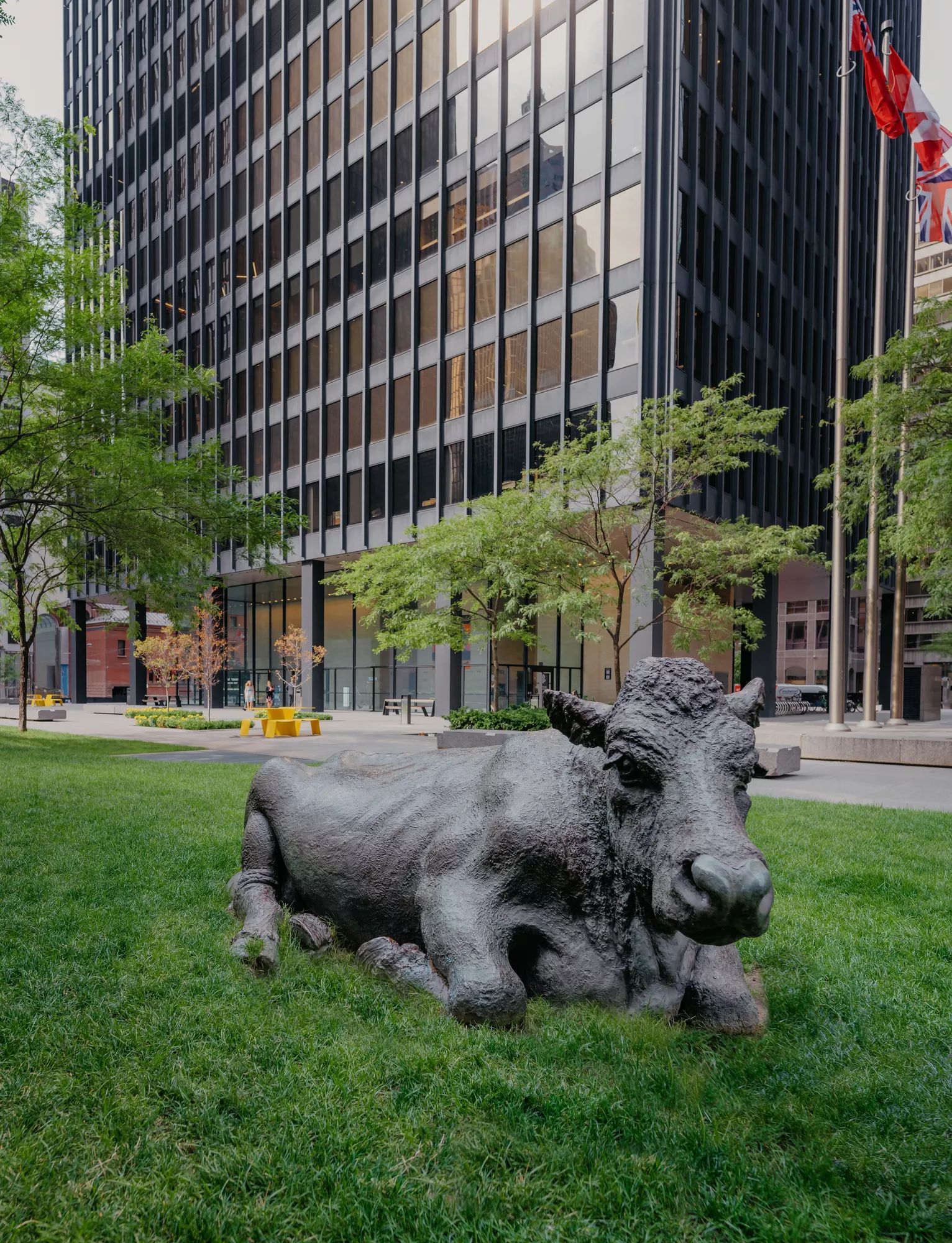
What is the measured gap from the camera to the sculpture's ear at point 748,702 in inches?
106

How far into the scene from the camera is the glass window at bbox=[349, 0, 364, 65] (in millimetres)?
34844

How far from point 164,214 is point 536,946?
53527 millimetres

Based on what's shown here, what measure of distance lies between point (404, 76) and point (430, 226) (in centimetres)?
697

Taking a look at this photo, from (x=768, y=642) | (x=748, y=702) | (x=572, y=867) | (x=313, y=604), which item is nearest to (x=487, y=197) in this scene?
(x=313, y=604)

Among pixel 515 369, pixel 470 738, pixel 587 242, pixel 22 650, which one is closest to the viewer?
pixel 470 738

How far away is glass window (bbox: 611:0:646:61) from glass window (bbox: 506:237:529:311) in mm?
6416

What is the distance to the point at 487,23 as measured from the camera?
30.1 m

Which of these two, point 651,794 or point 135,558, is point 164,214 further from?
point 651,794

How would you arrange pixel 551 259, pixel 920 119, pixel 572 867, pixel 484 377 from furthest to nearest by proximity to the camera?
pixel 484 377 → pixel 551 259 → pixel 920 119 → pixel 572 867

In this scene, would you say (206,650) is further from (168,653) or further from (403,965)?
(403,965)

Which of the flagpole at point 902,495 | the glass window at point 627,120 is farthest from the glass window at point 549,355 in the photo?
the flagpole at point 902,495

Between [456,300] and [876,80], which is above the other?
[876,80]

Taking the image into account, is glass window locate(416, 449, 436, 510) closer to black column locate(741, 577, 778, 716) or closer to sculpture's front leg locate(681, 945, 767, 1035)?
black column locate(741, 577, 778, 716)

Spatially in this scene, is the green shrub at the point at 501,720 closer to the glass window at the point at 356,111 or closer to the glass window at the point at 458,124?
the glass window at the point at 458,124
